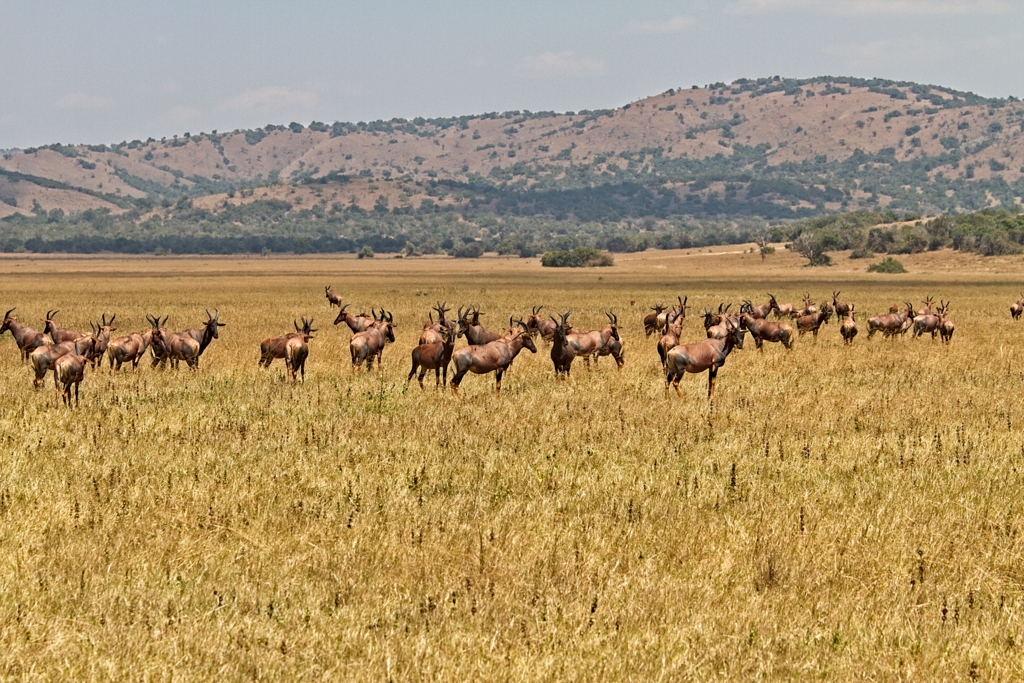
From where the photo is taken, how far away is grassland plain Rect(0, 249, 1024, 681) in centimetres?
706

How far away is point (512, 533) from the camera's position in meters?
9.37

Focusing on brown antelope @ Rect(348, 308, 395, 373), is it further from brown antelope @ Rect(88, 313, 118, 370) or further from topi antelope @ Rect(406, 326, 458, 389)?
brown antelope @ Rect(88, 313, 118, 370)

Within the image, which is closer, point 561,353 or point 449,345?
point 449,345

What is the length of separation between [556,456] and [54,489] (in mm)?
5568

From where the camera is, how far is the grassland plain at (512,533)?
23.2 feet

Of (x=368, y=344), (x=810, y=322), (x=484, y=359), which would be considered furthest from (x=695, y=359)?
(x=810, y=322)

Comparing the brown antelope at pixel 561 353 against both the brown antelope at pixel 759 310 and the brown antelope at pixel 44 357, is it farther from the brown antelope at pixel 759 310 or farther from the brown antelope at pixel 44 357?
the brown antelope at pixel 759 310

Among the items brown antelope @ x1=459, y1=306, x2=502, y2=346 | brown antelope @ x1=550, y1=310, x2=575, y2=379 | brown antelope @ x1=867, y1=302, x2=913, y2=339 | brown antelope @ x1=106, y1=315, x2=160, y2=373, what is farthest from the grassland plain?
brown antelope @ x1=867, y1=302, x2=913, y2=339

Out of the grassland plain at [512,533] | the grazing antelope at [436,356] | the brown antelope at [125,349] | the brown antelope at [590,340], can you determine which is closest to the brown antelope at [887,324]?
the grassland plain at [512,533]

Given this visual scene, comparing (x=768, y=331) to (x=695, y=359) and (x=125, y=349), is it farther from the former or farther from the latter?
(x=125, y=349)

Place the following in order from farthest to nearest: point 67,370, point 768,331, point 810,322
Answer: point 810,322 → point 768,331 → point 67,370

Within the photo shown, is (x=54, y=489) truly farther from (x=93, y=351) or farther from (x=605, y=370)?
(x=605, y=370)

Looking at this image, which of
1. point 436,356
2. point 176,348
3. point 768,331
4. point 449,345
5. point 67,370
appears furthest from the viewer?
point 768,331

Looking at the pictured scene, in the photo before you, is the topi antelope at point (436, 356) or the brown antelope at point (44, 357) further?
the topi antelope at point (436, 356)
